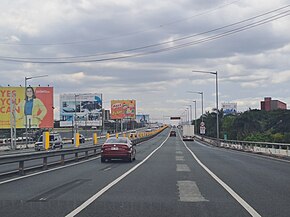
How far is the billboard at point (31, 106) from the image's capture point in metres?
73.2

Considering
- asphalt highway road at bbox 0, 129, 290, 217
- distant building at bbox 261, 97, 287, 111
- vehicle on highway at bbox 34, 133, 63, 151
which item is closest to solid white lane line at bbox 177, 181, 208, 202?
asphalt highway road at bbox 0, 129, 290, 217

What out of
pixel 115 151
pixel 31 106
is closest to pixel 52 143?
pixel 115 151

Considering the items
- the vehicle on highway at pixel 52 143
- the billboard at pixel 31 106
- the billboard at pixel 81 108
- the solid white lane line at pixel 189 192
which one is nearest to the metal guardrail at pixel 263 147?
the solid white lane line at pixel 189 192

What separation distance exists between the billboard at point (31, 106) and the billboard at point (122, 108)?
26603 millimetres

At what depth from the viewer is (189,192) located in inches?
529

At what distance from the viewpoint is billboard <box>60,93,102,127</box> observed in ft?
298

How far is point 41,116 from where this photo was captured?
74750 millimetres

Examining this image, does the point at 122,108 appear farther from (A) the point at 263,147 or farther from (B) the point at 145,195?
(B) the point at 145,195

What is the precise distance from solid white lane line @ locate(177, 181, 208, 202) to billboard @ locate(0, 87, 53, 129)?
199 ft

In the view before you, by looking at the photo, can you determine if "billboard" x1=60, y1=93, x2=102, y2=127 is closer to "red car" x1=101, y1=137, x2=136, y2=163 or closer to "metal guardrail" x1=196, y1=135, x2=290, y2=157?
"metal guardrail" x1=196, y1=135, x2=290, y2=157

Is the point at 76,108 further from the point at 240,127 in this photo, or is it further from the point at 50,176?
the point at 50,176

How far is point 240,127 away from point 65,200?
7774cm

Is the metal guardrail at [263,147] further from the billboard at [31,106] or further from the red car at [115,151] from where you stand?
the billboard at [31,106]

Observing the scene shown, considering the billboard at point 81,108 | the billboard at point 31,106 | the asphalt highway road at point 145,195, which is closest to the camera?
the asphalt highway road at point 145,195
